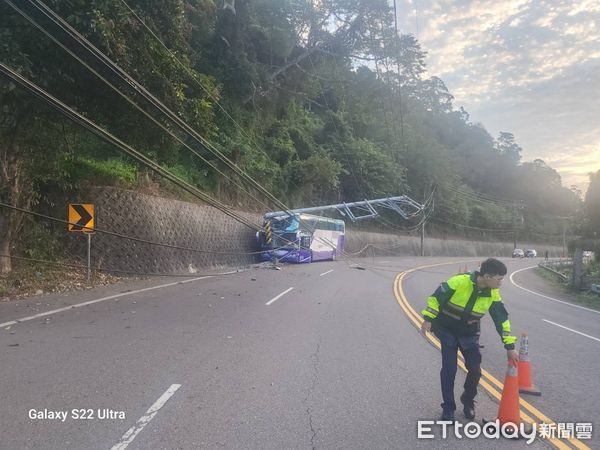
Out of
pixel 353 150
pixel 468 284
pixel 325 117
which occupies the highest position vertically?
pixel 325 117

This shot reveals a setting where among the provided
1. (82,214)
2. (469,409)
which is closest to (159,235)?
(82,214)

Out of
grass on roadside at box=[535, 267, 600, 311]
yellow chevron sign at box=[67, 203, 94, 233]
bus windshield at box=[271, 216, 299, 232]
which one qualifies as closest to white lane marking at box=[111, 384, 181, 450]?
yellow chevron sign at box=[67, 203, 94, 233]

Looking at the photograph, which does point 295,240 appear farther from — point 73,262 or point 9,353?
point 9,353

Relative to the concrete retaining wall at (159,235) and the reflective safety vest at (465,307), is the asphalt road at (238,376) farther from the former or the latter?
the concrete retaining wall at (159,235)

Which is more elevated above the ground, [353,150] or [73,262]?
[353,150]

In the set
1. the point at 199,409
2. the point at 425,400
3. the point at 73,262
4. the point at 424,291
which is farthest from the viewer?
the point at 424,291

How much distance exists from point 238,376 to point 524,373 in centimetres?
355

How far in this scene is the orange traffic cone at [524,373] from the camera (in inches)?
228

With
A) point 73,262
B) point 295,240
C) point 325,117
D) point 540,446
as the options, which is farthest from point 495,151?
point 540,446

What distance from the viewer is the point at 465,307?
487 centimetres

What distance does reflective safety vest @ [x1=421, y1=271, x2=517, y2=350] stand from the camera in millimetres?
4863

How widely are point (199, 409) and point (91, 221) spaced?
11.2 m

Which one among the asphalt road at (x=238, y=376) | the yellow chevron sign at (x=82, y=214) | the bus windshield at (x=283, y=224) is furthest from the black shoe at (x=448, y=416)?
the bus windshield at (x=283, y=224)

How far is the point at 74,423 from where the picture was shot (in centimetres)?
435
